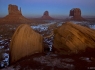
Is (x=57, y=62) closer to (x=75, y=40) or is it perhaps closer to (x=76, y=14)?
(x=75, y=40)

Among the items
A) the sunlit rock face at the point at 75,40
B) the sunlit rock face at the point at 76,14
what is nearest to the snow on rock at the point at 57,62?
the sunlit rock face at the point at 75,40

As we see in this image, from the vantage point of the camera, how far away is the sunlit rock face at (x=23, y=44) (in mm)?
5023

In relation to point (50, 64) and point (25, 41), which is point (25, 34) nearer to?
point (25, 41)

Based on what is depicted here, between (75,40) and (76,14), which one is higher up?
(76,14)

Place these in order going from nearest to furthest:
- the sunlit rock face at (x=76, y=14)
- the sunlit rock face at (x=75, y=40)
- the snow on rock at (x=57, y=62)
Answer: the snow on rock at (x=57, y=62) → the sunlit rock face at (x=75, y=40) → the sunlit rock face at (x=76, y=14)

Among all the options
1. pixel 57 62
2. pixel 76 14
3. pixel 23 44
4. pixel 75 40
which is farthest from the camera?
pixel 76 14

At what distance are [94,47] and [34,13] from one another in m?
5.45

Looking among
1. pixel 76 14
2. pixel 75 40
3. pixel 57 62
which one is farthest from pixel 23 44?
pixel 76 14

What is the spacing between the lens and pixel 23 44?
17.0 feet

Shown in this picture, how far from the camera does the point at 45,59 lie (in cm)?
469

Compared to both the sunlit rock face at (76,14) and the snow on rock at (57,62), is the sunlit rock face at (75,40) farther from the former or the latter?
the sunlit rock face at (76,14)

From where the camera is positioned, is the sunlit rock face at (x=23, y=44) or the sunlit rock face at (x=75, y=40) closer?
the sunlit rock face at (x=23, y=44)

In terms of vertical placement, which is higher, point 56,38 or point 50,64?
point 56,38

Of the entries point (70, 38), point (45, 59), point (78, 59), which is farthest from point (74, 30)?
point (45, 59)
